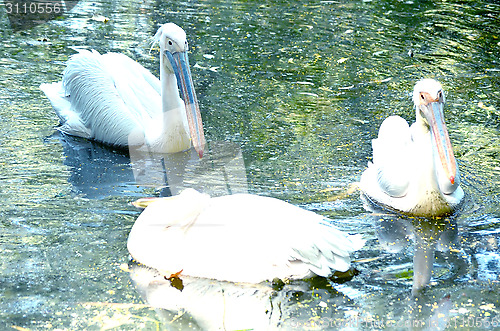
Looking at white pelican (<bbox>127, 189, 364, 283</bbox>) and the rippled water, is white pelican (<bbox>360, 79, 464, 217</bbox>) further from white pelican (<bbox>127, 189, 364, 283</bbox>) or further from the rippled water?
white pelican (<bbox>127, 189, 364, 283</bbox>)

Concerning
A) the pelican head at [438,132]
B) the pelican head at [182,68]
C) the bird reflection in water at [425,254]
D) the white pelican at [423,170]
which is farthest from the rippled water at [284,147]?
the pelican head at [182,68]

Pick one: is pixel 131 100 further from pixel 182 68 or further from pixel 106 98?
pixel 182 68

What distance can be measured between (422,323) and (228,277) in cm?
97

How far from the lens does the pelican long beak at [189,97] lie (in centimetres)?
460

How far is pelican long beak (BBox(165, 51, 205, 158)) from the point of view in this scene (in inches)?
181

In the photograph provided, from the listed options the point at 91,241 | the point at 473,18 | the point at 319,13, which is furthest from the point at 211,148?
the point at 473,18

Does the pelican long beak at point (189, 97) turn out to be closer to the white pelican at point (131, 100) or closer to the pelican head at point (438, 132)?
the white pelican at point (131, 100)

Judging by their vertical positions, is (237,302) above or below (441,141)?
below

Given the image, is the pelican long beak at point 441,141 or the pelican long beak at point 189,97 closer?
the pelican long beak at point 441,141

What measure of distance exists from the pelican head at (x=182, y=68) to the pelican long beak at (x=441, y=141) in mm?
1495

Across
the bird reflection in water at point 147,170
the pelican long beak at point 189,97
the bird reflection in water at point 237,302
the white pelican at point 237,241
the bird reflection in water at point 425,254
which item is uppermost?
the pelican long beak at point 189,97

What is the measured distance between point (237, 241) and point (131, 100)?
2.24 metres

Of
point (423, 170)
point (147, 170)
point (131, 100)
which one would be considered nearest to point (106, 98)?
point (131, 100)

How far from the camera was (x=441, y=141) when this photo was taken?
416 centimetres
